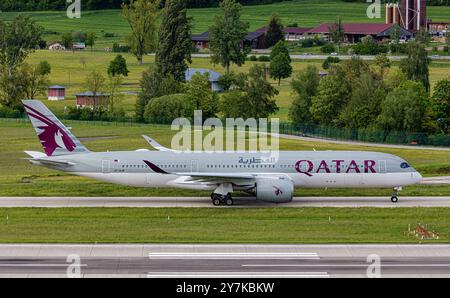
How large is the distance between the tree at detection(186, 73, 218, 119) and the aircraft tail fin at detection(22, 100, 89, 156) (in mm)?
65520

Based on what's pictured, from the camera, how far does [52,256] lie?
4716 cm

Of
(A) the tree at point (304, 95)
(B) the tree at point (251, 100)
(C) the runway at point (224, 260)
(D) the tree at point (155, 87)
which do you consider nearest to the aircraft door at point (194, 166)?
(C) the runway at point (224, 260)

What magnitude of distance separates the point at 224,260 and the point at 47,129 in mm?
23547

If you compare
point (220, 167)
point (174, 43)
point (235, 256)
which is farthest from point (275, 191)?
point (174, 43)

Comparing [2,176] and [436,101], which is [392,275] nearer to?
[2,176]

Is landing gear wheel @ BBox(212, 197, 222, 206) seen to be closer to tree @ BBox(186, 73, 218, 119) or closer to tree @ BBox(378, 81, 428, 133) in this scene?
tree @ BBox(378, 81, 428, 133)

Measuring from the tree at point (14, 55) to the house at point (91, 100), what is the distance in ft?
28.1

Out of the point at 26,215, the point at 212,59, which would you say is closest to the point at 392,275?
the point at 26,215

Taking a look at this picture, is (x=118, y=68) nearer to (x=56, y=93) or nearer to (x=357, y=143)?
(x=56, y=93)

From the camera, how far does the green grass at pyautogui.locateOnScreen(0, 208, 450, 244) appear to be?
52.1m

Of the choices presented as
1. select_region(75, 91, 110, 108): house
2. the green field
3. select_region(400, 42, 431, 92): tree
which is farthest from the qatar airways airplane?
select_region(75, 91, 110, 108): house

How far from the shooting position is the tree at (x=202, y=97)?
132 m

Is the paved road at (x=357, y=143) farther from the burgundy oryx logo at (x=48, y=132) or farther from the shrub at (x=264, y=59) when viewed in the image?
the shrub at (x=264, y=59)

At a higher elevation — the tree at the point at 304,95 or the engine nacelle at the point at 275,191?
the tree at the point at 304,95
